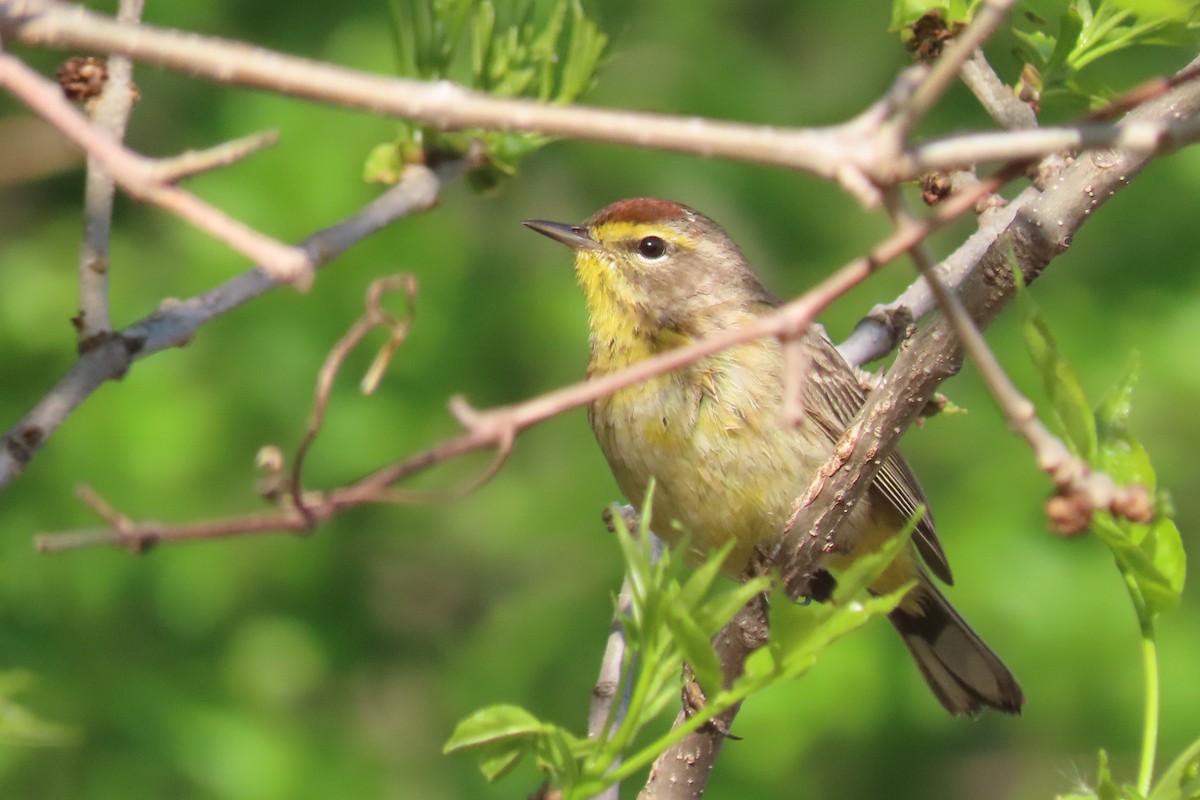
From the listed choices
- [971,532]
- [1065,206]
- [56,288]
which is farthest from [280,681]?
[1065,206]

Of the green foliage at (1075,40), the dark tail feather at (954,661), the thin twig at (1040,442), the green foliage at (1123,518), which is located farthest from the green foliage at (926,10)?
the dark tail feather at (954,661)

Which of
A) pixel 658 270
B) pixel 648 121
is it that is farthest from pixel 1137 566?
pixel 658 270

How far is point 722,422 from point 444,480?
3.93m

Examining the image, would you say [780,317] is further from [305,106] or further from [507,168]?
[305,106]

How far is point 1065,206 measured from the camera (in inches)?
93.2

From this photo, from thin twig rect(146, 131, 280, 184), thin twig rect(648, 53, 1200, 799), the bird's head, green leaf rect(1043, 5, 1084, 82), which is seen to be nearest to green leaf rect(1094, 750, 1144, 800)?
Result: thin twig rect(648, 53, 1200, 799)

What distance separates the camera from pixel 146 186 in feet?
4.28

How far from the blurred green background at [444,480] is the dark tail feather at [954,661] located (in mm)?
1466

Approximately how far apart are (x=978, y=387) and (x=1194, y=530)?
159cm

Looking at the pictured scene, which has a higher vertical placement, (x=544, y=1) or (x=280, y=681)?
(x=544, y=1)

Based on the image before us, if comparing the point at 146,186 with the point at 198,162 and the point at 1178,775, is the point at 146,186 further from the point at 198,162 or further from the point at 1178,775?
the point at 1178,775

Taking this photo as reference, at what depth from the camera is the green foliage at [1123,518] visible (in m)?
1.74

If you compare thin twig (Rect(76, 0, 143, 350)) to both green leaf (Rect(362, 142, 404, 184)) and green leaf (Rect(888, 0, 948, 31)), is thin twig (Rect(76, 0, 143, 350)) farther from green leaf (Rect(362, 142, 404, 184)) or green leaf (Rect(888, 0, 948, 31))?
green leaf (Rect(888, 0, 948, 31))

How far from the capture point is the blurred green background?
6590 mm
